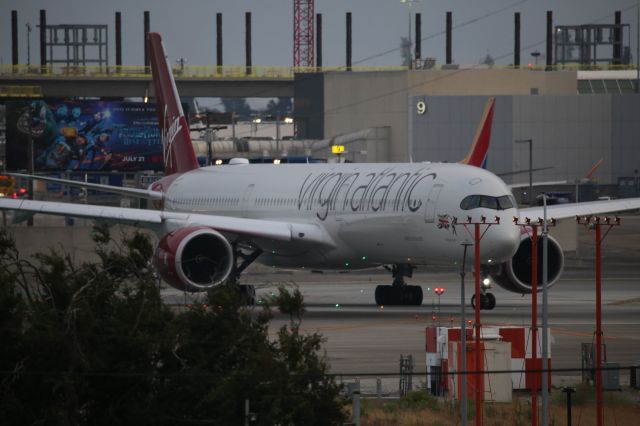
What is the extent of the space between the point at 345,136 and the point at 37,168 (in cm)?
2482

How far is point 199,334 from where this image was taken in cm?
1983

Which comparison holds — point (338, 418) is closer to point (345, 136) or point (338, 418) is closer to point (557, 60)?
point (345, 136)

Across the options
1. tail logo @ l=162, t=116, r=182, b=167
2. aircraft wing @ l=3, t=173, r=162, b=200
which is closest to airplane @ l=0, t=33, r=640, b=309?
aircraft wing @ l=3, t=173, r=162, b=200

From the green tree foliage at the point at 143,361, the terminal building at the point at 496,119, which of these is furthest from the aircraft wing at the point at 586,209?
the terminal building at the point at 496,119

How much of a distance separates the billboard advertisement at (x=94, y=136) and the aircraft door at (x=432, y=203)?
168 feet

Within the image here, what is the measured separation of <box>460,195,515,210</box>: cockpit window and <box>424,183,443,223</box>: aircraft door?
91 centimetres

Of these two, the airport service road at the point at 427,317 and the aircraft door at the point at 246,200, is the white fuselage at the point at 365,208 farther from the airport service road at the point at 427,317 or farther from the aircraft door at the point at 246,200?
the airport service road at the point at 427,317

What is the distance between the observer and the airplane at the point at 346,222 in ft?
121

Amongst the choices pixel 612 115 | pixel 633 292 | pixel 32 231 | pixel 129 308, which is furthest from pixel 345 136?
pixel 129 308

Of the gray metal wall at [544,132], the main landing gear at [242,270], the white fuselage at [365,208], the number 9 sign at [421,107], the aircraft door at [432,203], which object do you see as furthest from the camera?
the number 9 sign at [421,107]

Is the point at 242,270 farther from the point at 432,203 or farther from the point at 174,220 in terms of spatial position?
the point at 432,203

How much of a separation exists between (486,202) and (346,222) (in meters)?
5.10

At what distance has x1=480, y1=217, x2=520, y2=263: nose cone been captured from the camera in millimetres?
35500

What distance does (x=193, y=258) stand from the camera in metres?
37.9
